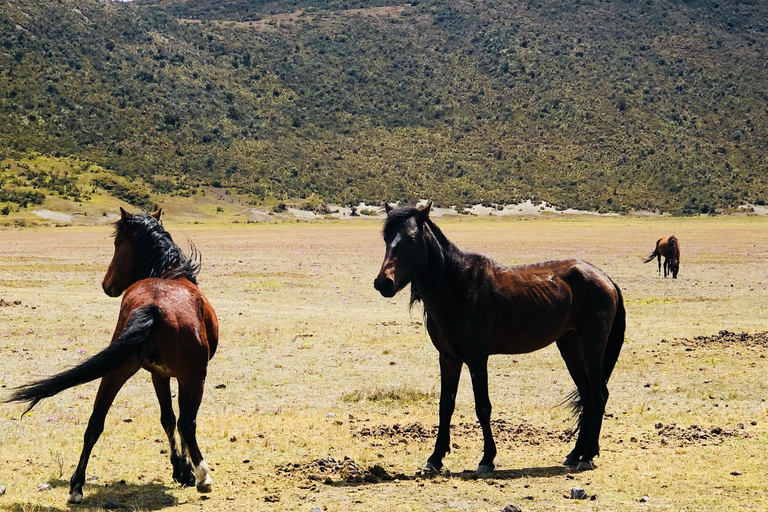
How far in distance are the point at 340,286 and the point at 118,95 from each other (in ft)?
301

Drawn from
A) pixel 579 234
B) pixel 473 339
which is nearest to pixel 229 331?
pixel 473 339

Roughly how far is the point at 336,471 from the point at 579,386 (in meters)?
2.90

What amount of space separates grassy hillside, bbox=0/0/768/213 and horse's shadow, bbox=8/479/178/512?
89426 mm

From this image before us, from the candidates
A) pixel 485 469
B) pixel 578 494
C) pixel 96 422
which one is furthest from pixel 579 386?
pixel 96 422

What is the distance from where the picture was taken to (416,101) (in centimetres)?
12812

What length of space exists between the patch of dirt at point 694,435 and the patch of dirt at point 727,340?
21.0 feet

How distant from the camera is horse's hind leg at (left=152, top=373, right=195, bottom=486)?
7598mm

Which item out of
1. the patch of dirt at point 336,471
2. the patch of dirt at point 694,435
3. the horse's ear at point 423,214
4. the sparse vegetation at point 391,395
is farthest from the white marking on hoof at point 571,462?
the sparse vegetation at point 391,395

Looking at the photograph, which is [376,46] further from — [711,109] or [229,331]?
[229,331]

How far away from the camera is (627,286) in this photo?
2806 cm

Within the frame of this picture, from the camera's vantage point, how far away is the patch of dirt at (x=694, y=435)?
9.08m

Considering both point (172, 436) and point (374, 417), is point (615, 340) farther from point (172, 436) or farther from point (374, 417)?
point (172, 436)

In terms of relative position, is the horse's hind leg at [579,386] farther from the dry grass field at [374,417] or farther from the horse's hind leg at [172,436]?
the horse's hind leg at [172,436]

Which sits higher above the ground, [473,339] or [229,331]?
[473,339]
